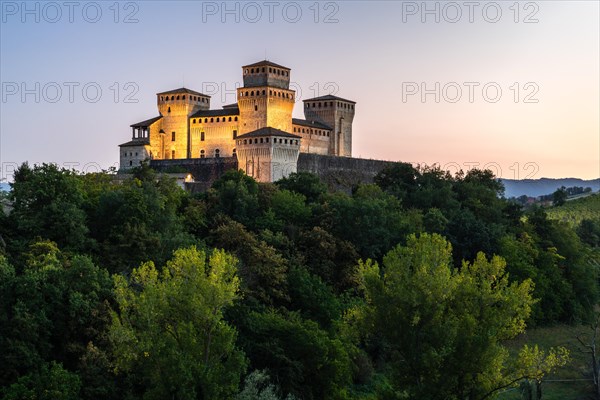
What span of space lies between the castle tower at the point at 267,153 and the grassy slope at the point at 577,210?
117 feet

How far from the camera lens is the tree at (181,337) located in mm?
28500

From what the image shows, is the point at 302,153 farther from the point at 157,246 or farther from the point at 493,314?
the point at 493,314

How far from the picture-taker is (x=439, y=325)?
3022 centimetres

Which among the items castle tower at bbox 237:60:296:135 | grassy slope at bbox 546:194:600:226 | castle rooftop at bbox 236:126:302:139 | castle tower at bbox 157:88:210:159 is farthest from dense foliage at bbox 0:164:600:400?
grassy slope at bbox 546:194:600:226

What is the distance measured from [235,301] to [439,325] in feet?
34.6

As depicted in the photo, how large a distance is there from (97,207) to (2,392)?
51.6 ft

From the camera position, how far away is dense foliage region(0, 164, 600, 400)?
29.8m

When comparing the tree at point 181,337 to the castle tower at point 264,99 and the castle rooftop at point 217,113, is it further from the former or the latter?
the castle rooftop at point 217,113

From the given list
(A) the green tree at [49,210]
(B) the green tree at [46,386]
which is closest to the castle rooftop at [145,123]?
(A) the green tree at [49,210]

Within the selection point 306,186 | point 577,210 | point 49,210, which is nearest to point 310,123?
point 306,186

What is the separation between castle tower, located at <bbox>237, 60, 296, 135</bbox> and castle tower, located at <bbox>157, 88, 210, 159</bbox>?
16.9ft

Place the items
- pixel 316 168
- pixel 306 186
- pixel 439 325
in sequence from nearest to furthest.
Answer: pixel 439 325, pixel 306 186, pixel 316 168

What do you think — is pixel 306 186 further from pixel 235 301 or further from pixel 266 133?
pixel 235 301

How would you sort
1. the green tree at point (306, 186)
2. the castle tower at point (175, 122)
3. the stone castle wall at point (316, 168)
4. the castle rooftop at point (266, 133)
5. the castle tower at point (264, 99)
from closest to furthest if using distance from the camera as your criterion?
1. the green tree at point (306, 186)
2. the castle rooftop at point (266, 133)
3. the stone castle wall at point (316, 168)
4. the castle tower at point (264, 99)
5. the castle tower at point (175, 122)
